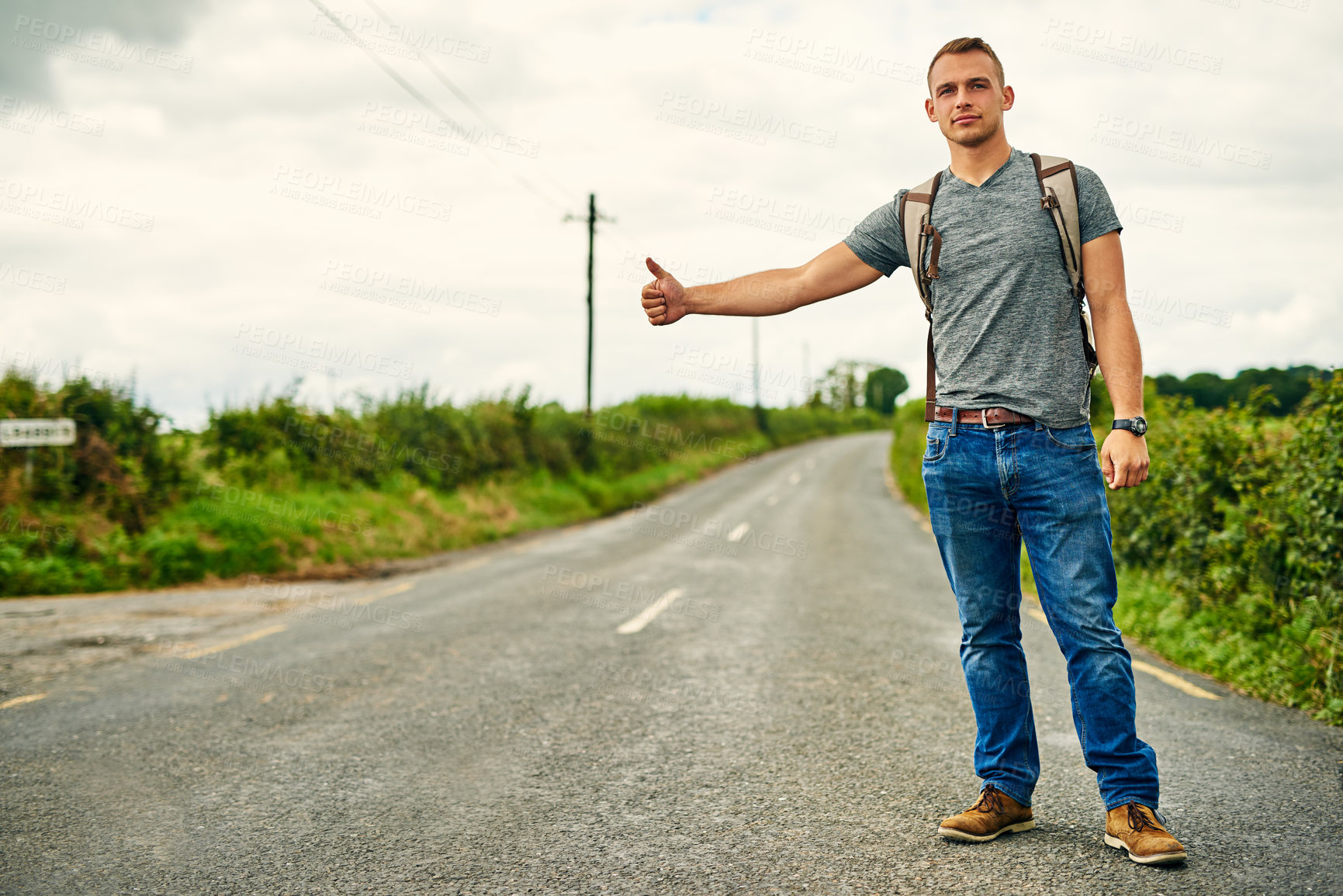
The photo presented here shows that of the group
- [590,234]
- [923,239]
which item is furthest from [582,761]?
[590,234]

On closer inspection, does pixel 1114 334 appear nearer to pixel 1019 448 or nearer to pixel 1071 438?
pixel 1071 438

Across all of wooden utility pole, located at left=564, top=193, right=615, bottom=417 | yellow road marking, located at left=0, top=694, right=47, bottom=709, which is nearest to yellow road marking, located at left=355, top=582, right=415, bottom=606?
yellow road marking, located at left=0, top=694, right=47, bottom=709

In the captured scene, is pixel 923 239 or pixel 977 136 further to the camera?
pixel 923 239

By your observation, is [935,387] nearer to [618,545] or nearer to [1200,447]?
[1200,447]

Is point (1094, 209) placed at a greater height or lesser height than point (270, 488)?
greater

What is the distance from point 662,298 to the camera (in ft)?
9.71

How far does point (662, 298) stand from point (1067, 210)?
1261mm

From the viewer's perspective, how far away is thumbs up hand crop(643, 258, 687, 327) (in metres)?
2.95

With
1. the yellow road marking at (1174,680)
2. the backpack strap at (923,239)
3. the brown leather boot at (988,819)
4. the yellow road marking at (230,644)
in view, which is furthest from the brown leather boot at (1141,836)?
the yellow road marking at (230,644)

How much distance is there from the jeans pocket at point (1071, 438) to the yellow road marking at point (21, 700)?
17.0ft

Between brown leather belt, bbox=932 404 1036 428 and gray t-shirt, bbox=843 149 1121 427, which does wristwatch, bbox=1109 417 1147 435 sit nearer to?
gray t-shirt, bbox=843 149 1121 427

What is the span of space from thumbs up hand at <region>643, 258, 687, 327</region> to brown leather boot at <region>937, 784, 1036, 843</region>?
1822 mm

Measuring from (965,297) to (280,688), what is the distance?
168 inches

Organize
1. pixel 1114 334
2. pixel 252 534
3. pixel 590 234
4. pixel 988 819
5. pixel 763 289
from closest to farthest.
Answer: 1. pixel 1114 334
2. pixel 988 819
3. pixel 763 289
4. pixel 252 534
5. pixel 590 234
